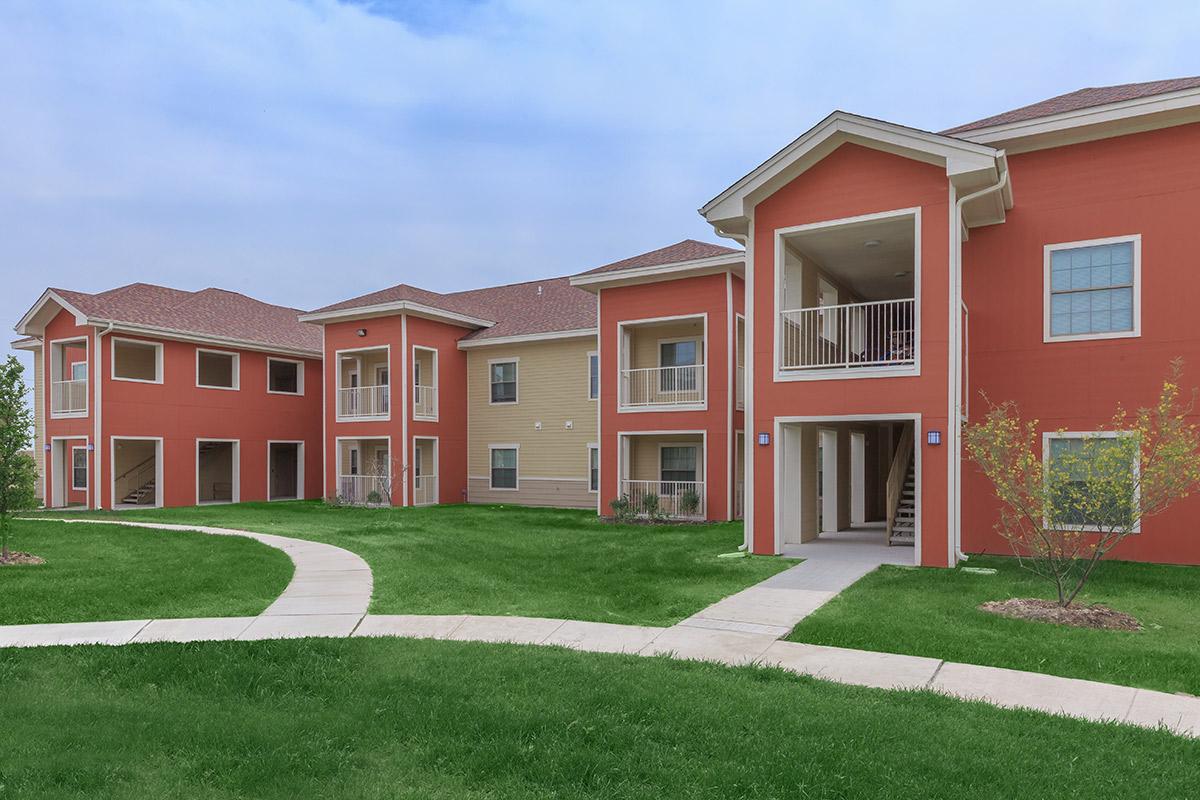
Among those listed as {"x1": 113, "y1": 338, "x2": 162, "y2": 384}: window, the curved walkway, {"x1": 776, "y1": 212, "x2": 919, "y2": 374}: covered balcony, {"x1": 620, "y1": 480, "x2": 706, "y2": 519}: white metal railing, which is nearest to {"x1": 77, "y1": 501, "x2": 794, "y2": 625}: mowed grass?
the curved walkway

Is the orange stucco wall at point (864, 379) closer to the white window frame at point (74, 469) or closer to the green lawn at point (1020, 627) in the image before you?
the green lawn at point (1020, 627)

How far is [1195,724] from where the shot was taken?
5.31 metres

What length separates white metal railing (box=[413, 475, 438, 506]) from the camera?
2562cm

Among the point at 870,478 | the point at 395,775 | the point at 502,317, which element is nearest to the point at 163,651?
the point at 395,775

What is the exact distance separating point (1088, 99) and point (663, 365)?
1158 centimetres

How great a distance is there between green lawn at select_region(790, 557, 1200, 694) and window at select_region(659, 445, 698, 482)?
1067 centimetres

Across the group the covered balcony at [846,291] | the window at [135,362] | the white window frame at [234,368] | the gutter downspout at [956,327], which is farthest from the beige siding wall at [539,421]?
the gutter downspout at [956,327]

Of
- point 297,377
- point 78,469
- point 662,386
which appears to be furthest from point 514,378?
point 78,469

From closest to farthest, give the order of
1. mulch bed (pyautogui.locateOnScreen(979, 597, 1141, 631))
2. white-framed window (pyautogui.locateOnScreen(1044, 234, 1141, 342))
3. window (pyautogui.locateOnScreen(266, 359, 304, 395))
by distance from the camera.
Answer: mulch bed (pyautogui.locateOnScreen(979, 597, 1141, 631)) → white-framed window (pyautogui.locateOnScreen(1044, 234, 1141, 342)) → window (pyautogui.locateOnScreen(266, 359, 304, 395))

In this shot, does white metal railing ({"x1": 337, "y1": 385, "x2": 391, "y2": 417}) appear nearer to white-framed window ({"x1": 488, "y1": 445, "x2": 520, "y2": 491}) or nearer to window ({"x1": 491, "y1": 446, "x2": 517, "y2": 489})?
white-framed window ({"x1": 488, "y1": 445, "x2": 520, "y2": 491})

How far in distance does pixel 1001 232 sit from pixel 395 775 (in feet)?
43.1

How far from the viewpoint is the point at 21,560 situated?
1213 centimetres

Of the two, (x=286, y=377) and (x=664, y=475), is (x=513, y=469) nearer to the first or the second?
(x=664, y=475)

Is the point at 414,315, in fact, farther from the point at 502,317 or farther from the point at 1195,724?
the point at 1195,724
